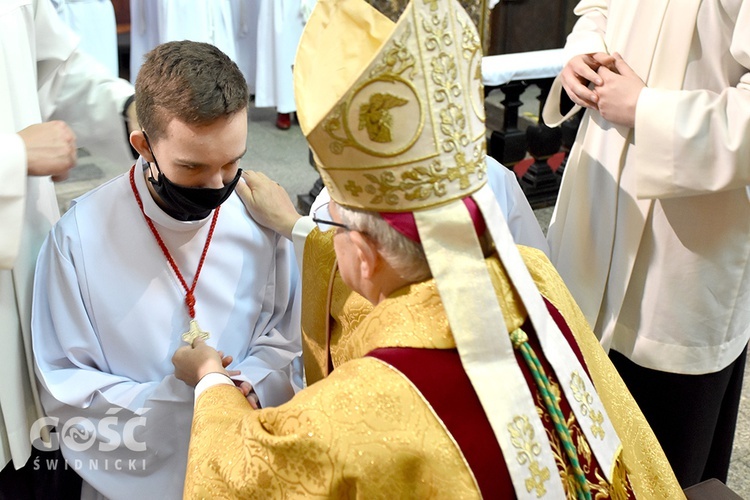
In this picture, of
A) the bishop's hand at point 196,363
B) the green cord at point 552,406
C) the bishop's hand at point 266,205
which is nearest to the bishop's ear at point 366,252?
the green cord at point 552,406

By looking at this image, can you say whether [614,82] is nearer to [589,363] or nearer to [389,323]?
[589,363]

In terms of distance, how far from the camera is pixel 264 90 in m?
6.98

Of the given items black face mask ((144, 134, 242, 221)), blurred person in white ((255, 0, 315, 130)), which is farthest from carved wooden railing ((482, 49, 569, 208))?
black face mask ((144, 134, 242, 221))

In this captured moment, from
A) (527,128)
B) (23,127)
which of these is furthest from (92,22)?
(23,127)

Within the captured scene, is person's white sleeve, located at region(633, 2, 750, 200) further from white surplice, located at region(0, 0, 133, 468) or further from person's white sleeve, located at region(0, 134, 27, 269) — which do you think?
person's white sleeve, located at region(0, 134, 27, 269)

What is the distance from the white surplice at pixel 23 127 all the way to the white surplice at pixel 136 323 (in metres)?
0.08

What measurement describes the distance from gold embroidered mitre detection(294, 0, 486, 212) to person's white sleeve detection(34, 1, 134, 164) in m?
0.93

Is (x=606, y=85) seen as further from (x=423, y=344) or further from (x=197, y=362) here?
(x=197, y=362)

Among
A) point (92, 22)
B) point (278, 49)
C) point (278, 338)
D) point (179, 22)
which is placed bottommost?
point (278, 49)

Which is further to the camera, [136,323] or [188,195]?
[136,323]

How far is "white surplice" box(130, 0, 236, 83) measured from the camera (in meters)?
6.55

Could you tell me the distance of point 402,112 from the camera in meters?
1.40

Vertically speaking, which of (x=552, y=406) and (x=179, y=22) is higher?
(x=552, y=406)

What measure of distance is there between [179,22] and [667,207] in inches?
203
